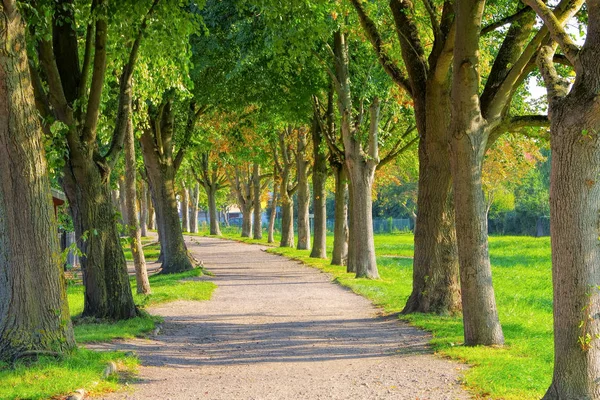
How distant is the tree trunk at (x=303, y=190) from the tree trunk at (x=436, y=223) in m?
21.6

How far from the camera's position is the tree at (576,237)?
6.61 meters

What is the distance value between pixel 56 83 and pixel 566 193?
28.1 ft

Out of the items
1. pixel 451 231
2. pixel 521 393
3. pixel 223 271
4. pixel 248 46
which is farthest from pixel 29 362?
pixel 223 271

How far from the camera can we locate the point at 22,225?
28.9 ft

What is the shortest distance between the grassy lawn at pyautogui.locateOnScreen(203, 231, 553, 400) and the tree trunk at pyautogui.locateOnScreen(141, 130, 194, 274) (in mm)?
4960

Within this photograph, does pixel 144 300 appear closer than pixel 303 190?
Yes

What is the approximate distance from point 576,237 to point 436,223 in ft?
22.3

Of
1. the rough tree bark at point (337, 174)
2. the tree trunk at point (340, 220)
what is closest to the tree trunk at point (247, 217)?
the rough tree bark at point (337, 174)

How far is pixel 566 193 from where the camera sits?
6762 mm

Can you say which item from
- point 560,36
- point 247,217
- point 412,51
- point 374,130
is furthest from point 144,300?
point 247,217

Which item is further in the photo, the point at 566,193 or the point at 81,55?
the point at 81,55

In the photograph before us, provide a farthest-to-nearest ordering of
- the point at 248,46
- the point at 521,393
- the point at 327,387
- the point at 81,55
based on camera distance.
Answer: the point at 248,46
the point at 81,55
the point at 327,387
the point at 521,393

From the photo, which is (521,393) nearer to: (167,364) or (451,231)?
(167,364)

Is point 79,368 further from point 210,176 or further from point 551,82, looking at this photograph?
point 210,176
